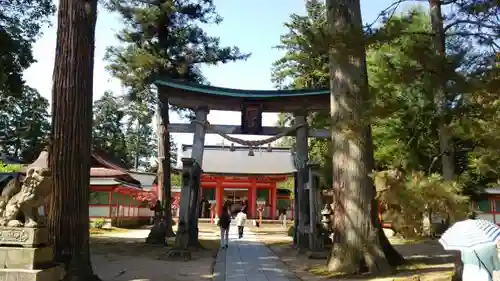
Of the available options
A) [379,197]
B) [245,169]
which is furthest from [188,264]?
[245,169]

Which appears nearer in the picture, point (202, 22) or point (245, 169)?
point (202, 22)

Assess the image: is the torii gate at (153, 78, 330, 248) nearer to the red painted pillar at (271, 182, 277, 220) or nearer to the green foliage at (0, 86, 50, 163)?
the red painted pillar at (271, 182, 277, 220)

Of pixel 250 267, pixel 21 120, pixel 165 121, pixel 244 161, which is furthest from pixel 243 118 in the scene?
pixel 21 120

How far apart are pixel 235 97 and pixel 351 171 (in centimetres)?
613

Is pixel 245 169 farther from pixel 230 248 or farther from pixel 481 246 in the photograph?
pixel 481 246

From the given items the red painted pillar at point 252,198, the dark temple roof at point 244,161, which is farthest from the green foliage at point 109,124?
the red painted pillar at point 252,198

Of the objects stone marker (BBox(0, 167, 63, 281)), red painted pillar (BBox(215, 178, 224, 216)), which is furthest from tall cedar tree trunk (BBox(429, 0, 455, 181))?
red painted pillar (BBox(215, 178, 224, 216))

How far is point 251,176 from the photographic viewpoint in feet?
113

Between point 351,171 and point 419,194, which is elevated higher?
point 351,171

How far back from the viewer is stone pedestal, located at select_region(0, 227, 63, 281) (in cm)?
620

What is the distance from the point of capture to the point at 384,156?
18.5 meters

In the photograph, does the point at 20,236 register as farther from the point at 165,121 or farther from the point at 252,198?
the point at 252,198

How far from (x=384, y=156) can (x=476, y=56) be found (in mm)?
10556

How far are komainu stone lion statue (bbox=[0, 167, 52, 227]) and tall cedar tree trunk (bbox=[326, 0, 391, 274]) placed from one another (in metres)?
5.06
